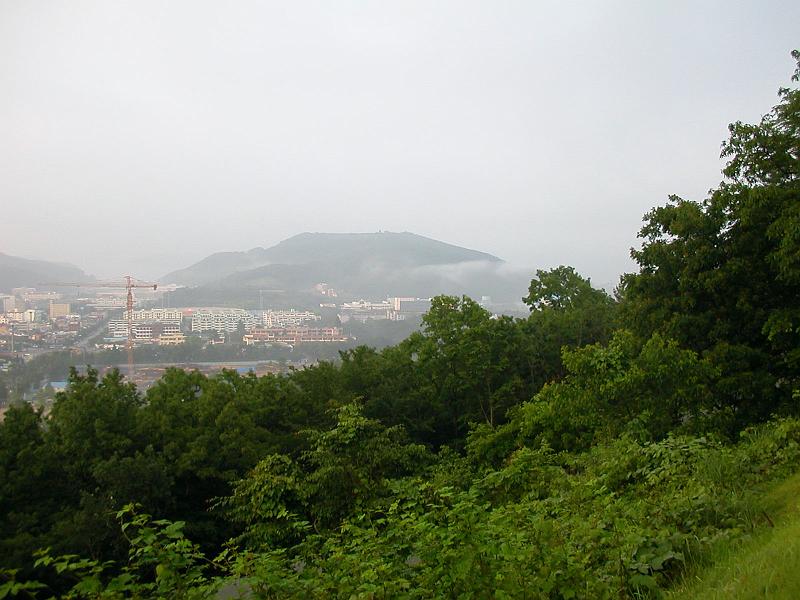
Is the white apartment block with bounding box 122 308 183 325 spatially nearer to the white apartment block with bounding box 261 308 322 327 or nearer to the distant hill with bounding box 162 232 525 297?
the white apartment block with bounding box 261 308 322 327

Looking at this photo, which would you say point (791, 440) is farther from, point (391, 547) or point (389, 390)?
point (389, 390)

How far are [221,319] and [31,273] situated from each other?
29.6 m

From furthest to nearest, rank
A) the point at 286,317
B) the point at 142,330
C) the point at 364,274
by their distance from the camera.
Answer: the point at 364,274 < the point at 286,317 < the point at 142,330

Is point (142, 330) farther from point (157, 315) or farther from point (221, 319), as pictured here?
point (221, 319)

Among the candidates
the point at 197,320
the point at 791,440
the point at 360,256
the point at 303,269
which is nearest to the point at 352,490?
the point at 791,440

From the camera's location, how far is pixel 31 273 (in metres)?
67.3

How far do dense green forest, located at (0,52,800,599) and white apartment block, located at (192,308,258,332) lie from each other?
117ft

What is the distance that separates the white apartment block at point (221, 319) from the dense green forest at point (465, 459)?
35.8 metres

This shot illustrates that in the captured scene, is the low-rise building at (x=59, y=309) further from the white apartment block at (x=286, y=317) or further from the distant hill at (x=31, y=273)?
the white apartment block at (x=286, y=317)

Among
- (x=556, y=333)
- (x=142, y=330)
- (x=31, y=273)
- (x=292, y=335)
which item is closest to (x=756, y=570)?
(x=556, y=333)

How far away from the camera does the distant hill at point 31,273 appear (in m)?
59.4

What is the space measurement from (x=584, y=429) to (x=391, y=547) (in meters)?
11.3

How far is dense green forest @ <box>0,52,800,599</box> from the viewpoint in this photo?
4051mm

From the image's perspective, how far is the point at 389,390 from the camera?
77.3 feet
